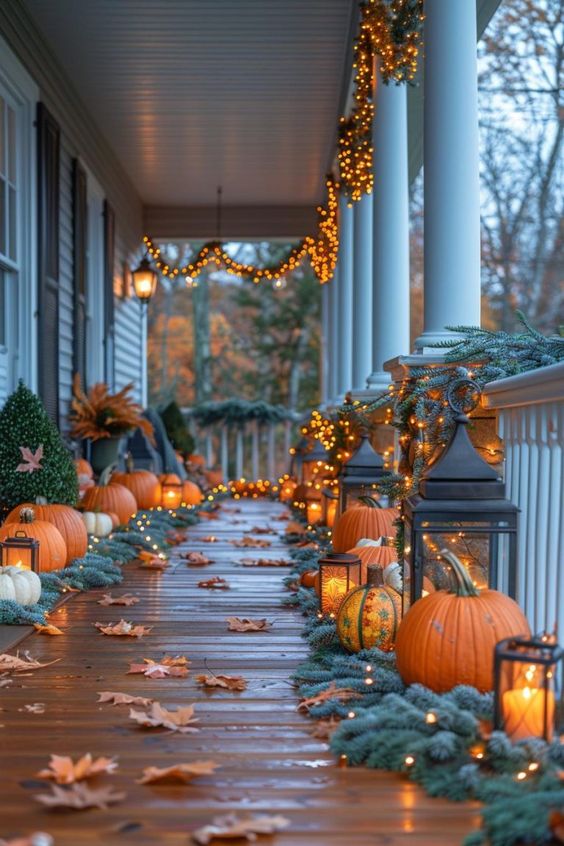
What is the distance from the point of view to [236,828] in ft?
5.52

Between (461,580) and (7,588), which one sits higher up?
(461,580)

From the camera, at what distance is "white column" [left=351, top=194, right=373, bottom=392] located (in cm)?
708

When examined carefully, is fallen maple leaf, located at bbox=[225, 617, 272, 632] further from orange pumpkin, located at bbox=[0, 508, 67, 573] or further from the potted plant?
the potted plant

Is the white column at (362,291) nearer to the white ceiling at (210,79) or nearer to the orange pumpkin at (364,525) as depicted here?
the white ceiling at (210,79)

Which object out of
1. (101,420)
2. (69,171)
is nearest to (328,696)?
(101,420)

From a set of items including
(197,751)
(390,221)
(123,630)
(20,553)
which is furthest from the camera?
(390,221)

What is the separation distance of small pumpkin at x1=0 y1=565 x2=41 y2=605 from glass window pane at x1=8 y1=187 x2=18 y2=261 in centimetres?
315

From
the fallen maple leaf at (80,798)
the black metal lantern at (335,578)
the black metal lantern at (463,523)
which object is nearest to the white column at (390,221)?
the black metal lantern at (335,578)

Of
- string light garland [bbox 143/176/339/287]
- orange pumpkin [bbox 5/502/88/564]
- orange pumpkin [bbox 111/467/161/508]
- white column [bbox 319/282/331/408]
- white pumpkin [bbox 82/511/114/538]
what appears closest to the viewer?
orange pumpkin [bbox 5/502/88/564]

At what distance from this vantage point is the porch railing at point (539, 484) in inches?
92.9

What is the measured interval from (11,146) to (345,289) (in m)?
3.79

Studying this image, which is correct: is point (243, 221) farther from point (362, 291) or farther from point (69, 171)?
point (362, 291)

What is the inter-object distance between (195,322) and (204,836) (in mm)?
20312

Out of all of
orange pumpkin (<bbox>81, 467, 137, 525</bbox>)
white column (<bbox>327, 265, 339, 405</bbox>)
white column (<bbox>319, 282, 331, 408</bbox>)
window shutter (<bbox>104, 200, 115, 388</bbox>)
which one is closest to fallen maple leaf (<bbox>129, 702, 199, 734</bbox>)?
orange pumpkin (<bbox>81, 467, 137, 525</bbox>)
